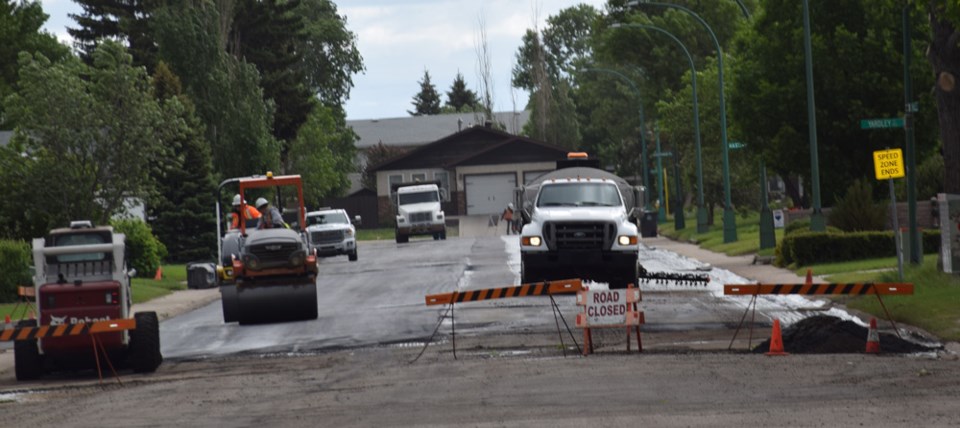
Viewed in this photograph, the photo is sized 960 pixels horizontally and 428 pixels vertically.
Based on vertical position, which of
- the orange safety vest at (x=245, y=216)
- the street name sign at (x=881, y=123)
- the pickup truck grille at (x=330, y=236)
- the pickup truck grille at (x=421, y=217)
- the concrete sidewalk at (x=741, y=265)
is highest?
the street name sign at (x=881, y=123)

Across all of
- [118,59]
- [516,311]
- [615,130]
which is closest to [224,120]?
[118,59]

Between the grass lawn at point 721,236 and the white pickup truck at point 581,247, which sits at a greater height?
the white pickup truck at point 581,247

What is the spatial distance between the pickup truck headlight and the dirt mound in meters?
9.70

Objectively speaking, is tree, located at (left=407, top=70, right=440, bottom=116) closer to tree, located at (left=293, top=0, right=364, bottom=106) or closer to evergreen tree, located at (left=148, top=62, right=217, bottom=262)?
tree, located at (left=293, top=0, right=364, bottom=106)

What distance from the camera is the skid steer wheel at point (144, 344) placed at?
739 inches

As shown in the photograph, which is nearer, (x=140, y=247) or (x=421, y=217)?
(x=140, y=247)

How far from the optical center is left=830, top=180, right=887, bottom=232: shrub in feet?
129

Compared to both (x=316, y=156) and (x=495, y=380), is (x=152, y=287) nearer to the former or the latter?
(x=495, y=380)

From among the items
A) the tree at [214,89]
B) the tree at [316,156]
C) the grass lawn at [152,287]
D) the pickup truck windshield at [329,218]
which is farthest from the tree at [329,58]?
the grass lawn at [152,287]

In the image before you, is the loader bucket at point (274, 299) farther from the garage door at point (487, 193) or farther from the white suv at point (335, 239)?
the garage door at point (487, 193)

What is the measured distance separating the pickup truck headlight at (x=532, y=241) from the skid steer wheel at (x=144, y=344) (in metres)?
10.9

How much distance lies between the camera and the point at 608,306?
62.9 ft

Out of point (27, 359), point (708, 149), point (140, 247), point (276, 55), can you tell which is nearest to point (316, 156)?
point (276, 55)

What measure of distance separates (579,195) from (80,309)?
13.8 metres
